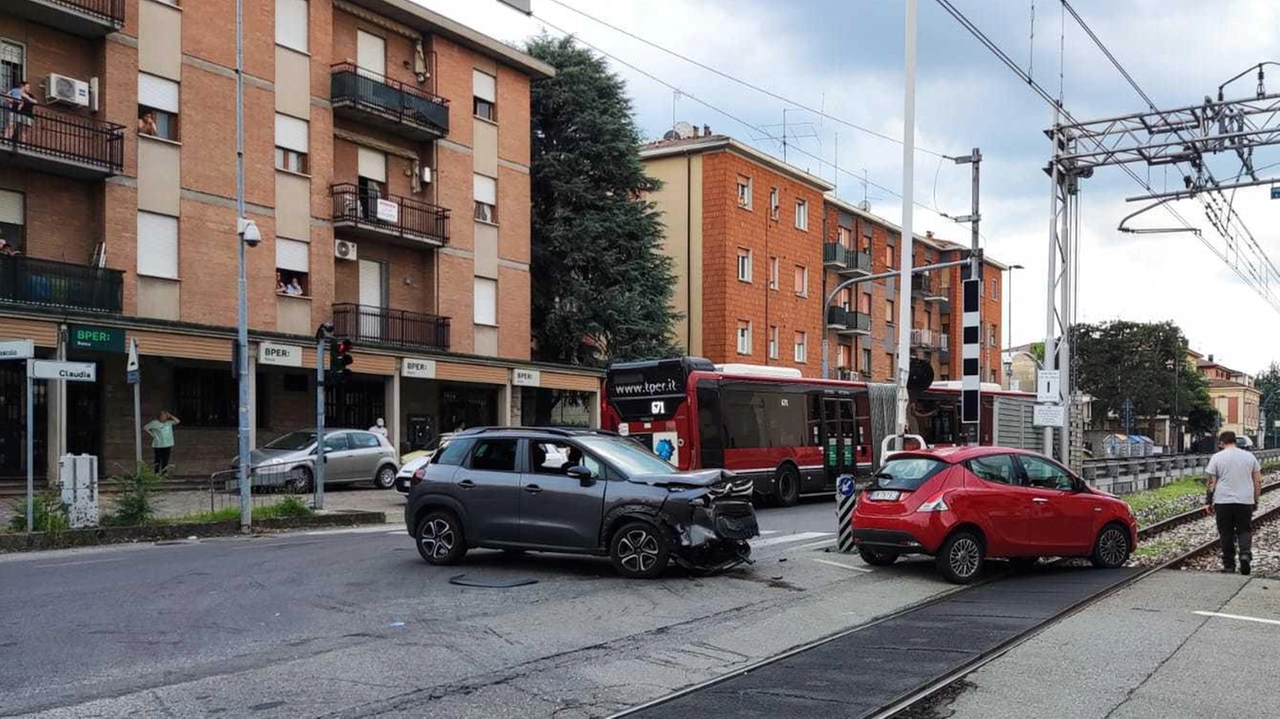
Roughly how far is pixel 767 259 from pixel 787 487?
1087 inches

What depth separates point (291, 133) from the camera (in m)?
30.2

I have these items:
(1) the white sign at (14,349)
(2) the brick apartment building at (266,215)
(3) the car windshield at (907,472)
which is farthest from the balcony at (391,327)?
(3) the car windshield at (907,472)

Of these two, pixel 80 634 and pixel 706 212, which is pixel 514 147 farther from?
pixel 80 634

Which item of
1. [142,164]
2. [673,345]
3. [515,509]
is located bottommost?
[515,509]

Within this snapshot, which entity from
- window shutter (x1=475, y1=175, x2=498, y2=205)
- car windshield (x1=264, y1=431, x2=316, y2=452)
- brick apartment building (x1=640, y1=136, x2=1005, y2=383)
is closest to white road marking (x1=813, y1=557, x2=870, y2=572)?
car windshield (x1=264, y1=431, x2=316, y2=452)

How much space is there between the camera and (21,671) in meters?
7.74

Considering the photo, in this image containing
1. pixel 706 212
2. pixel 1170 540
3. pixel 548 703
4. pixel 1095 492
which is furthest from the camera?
pixel 706 212

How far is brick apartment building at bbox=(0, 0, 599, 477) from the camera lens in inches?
969

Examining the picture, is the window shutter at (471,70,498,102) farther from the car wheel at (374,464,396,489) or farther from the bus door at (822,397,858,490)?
the bus door at (822,397,858,490)

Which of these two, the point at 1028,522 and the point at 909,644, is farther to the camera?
the point at 1028,522

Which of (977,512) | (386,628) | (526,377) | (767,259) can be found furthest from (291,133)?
(767,259)

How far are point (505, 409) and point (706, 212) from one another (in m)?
17.4

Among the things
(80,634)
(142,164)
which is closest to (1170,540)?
(80,634)

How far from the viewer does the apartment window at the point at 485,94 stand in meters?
36.3
